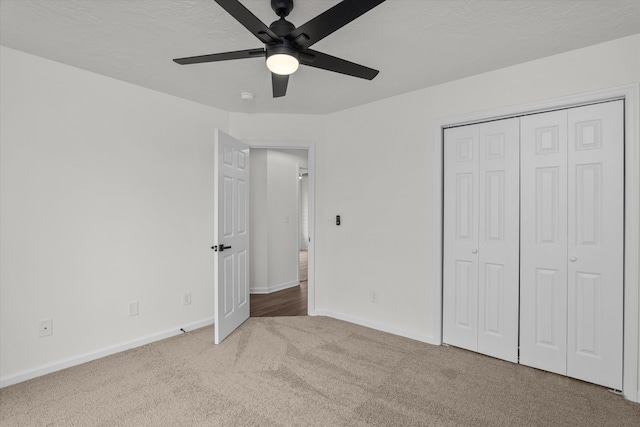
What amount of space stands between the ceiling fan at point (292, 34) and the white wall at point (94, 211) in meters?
1.51

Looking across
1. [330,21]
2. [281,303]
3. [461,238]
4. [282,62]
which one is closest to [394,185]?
[461,238]

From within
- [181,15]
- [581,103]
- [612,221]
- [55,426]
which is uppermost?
[181,15]

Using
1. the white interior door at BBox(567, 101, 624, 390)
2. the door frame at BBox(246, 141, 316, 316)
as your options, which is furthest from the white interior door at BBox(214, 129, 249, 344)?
the white interior door at BBox(567, 101, 624, 390)

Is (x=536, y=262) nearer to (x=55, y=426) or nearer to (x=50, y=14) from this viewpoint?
(x=55, y=426)

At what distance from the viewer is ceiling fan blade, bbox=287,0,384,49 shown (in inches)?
52.3

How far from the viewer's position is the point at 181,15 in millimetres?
1954

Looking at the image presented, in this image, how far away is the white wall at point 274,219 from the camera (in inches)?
199

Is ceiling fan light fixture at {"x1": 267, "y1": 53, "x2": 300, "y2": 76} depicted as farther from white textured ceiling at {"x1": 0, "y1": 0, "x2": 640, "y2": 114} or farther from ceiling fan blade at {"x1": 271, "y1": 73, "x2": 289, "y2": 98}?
white textured ceiling at {"x1": 0, "y1": 0, "x2": 640, "y2": 114}

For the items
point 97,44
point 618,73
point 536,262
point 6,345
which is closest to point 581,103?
point 618,73

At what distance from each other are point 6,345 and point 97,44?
2261 mm

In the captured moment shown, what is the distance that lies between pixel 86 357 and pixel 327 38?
3.16m

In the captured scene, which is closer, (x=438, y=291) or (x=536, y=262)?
(x=536, y=262)

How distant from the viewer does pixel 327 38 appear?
2229mm

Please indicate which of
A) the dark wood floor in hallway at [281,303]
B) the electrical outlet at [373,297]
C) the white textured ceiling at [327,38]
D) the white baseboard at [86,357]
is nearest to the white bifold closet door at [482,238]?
the white textured ceiling at [327,38]
